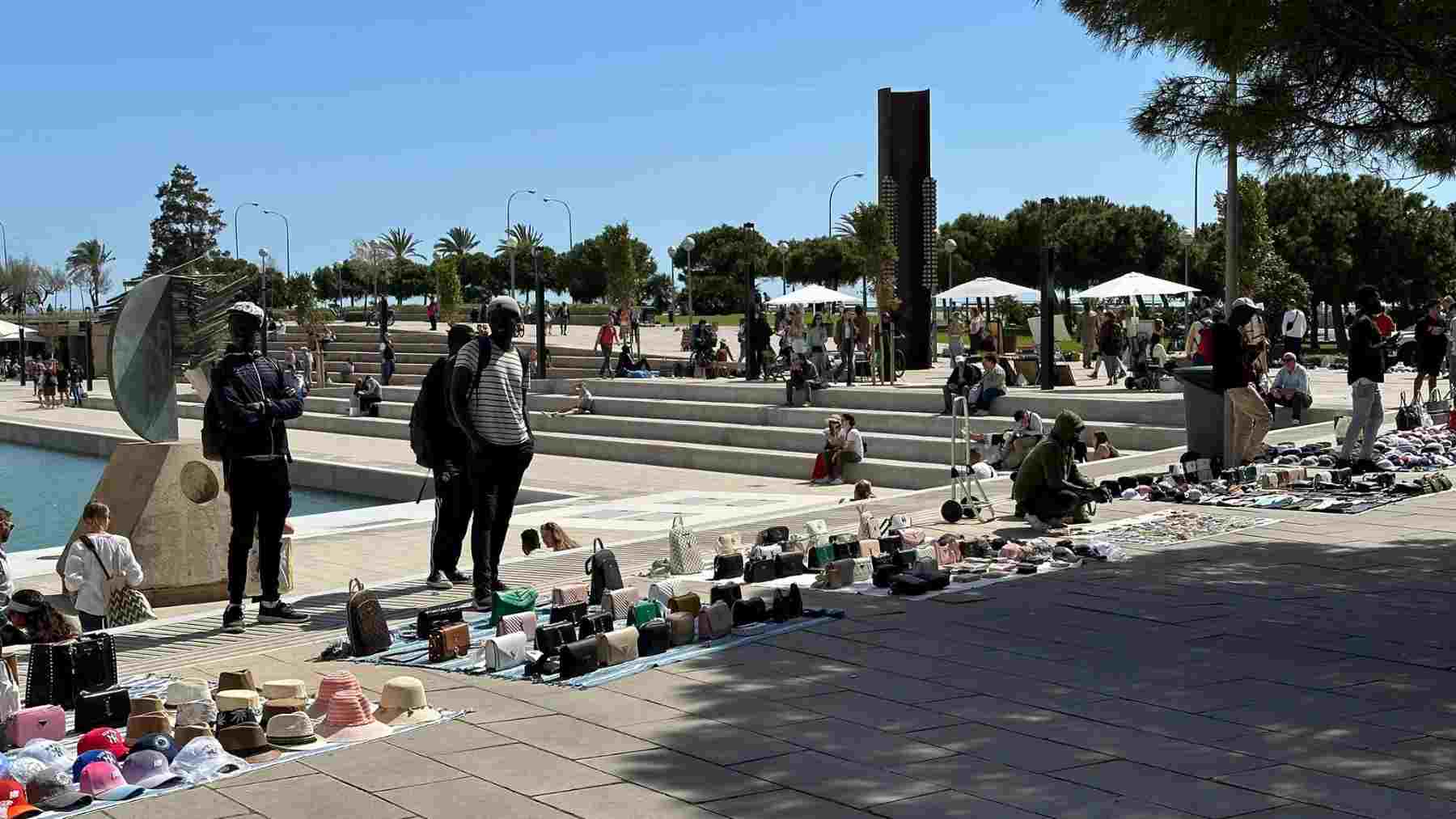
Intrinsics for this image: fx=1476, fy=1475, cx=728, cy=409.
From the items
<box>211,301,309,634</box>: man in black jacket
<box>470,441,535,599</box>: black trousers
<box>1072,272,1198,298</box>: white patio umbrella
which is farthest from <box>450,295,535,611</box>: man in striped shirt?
<box>1072,272,1198,298</box>: white patio umbrella

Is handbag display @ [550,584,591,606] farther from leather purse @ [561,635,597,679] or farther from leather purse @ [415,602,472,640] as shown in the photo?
leather purse @ [561,635,597,679]

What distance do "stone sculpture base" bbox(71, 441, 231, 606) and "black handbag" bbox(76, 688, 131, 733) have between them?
3.87 metres

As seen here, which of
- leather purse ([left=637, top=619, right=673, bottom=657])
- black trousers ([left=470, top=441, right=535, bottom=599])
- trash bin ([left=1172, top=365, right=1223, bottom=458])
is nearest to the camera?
leather purse ([left=637, top=619, right=673, bottom=657])

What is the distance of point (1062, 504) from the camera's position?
33.8 feet

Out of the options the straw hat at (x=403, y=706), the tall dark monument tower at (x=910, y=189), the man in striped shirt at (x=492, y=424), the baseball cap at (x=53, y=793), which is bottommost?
the baseball cap at (x=53, y=793)

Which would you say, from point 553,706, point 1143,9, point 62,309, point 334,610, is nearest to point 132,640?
point 334,610

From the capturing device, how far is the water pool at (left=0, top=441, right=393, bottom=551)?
61.8ft

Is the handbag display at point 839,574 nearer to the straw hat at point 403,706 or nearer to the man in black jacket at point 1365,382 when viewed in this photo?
the straw hat at point 403,706

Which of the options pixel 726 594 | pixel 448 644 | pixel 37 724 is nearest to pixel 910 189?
pixel 726 594

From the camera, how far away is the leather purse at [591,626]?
6.74 meters

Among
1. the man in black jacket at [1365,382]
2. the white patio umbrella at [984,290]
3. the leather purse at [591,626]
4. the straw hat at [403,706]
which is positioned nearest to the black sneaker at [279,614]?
the leather purse at [591,626]

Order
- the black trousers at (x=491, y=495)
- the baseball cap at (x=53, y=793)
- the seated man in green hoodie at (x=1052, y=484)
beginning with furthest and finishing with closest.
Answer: the seated man in green hoodie at (x=1052, y=484)
the black trousers at (x=491, y=495)
the baseball cap at (x=53, y=793)

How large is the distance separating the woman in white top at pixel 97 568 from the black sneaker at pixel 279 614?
0.94m

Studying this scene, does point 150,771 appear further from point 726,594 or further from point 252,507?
point 726,594
